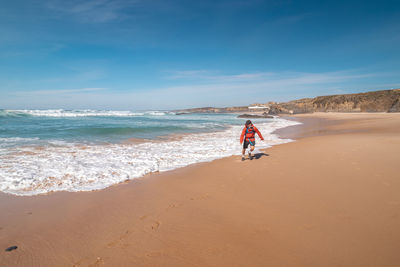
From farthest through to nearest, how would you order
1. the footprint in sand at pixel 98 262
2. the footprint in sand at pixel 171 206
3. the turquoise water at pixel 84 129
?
the turquoise water at pixel 84 129 → the footprint in sand at pixel 171 206 → the footprint in sand at pixel 98 262

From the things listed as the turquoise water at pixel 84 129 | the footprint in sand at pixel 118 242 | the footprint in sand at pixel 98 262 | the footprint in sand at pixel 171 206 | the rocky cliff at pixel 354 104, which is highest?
the rocky cliff at pixel 354 104

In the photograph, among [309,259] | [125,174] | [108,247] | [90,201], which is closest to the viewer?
[309,259]

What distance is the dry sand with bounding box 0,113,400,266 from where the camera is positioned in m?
2.36

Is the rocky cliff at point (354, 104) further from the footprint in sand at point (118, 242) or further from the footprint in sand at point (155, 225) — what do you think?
the footprint in sand at point (118, 242)

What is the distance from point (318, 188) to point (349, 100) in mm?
49750

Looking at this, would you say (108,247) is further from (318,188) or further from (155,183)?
(318,188)

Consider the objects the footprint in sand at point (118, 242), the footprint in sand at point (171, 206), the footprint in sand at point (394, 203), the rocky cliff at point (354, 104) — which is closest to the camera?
the footprint in sand at point (118, 242)

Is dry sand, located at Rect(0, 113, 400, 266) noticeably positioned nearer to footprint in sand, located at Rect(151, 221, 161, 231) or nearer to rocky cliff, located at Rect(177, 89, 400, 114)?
footprint in sand, located at Rect(151, 221, 161, 231)

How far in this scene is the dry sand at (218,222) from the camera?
7.75 feet

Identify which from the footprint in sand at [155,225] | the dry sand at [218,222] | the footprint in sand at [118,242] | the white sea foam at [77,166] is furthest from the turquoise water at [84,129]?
the footprint in sand at [118,242]

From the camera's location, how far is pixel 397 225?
8.98 ft

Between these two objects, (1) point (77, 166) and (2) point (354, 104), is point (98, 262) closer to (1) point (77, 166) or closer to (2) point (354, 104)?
(1) point (77, 166)

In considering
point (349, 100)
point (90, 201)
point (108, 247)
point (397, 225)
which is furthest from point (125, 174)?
point (349, 100)

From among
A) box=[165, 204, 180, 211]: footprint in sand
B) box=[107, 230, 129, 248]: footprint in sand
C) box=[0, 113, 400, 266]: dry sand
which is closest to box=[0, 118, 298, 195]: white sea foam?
box=[0, 113, 400, 266]: dry sand
